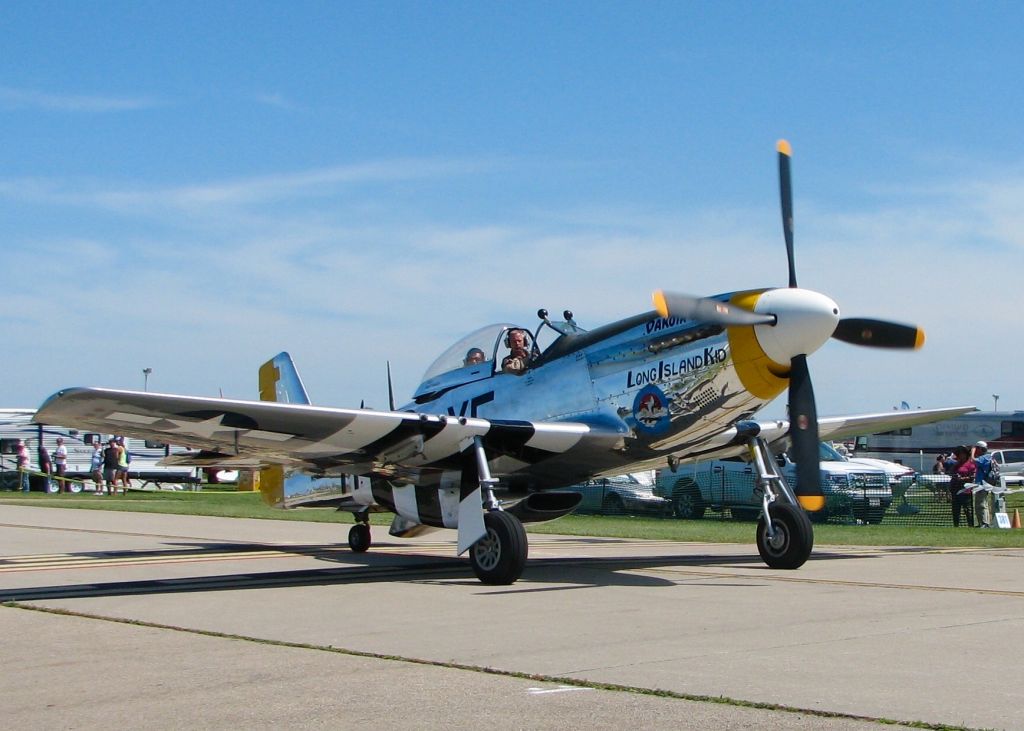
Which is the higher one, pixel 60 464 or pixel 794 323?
pixel 794 323

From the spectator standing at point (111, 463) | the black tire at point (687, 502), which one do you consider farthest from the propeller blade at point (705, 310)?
the spectator standing at point (111, 463)

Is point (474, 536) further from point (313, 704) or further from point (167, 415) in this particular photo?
point (313, 704)

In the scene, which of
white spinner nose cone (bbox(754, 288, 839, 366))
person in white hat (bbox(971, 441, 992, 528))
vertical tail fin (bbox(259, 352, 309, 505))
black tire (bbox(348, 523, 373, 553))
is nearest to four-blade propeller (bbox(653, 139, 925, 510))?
white spinner nose cone (bbox(754, 288, 839, 366))

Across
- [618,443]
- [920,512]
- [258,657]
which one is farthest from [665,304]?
[920,512]

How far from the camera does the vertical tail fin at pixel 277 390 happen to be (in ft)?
53.7

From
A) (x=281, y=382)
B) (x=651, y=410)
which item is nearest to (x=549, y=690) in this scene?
(x=651, y=410)

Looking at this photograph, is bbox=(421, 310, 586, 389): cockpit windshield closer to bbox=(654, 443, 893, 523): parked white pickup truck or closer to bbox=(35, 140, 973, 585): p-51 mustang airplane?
bbox=(35, 140, 973, 585): p-51 mustang airplane

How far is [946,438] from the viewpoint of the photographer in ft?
191

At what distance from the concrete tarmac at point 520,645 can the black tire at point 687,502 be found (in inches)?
480

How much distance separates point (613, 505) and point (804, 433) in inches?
643

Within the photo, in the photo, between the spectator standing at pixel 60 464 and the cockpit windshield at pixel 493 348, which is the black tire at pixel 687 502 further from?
the spectator standing at pixel 60 464

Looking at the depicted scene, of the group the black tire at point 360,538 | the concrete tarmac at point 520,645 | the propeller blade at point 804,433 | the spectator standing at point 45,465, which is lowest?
the concrete tarmac at point 520,645

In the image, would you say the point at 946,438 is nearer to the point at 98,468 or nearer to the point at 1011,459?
the point at 1011,459

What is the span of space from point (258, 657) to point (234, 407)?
4544 mm
